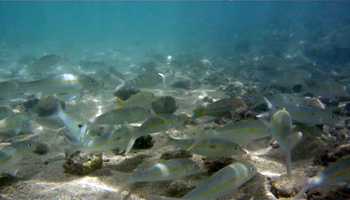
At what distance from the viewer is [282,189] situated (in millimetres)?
→ 2383

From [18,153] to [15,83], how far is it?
2.62 meters

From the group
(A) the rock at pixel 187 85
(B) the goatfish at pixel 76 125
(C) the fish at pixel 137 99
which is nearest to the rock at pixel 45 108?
(B) the goatfish at pixel 76 125

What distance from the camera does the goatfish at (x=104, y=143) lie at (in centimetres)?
279

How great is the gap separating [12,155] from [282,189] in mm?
3989

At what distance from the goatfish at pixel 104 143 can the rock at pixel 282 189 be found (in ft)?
7.73

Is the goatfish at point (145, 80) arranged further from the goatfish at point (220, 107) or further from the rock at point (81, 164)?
the rock at point (81, 164)

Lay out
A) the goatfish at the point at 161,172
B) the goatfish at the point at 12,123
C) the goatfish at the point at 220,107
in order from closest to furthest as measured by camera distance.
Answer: the goatfish at the point at 161,172, the goatfish at the point at 12,123, the goatfish at the point at 220,107

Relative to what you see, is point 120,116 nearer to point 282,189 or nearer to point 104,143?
point 104,143

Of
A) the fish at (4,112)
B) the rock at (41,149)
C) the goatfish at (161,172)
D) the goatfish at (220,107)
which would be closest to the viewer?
the goatfish at (161,172)

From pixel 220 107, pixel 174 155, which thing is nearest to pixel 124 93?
pixel 220 107

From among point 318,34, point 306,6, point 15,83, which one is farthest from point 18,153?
point 306,6

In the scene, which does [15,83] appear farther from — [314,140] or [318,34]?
[318,34]

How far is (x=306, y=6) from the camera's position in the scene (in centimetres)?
5138

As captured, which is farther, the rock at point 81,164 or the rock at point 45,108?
the rock at point 45,108
